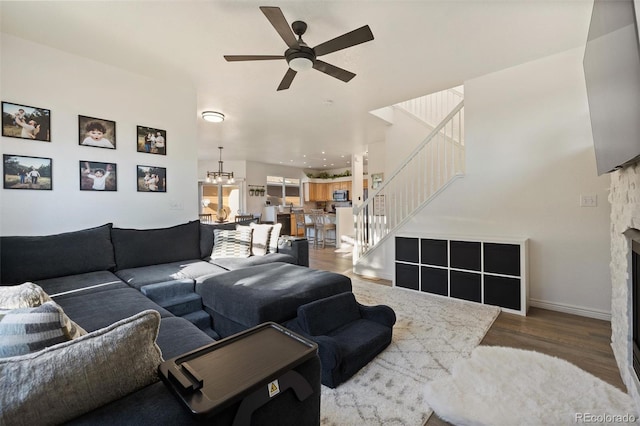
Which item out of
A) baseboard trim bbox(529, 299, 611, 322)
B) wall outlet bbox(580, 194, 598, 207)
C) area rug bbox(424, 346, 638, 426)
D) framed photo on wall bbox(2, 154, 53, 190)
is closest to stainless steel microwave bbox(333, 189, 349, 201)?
baseboard trim bbox(529, 299, 611, 322)

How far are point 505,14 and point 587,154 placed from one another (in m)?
1.64

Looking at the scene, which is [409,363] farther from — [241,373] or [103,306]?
[103,306]

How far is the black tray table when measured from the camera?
729 millimetres

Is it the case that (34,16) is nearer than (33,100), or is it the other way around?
(34,16)

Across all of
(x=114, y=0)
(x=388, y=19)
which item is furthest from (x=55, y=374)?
(x=388, y=19)

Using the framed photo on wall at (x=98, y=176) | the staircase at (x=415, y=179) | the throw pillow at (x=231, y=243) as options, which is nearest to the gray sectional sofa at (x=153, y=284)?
the throw pillow at (x=231, y=243)

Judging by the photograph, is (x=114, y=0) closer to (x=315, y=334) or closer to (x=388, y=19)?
(x=388, y=19)

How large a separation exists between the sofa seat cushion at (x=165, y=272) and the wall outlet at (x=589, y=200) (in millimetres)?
3726

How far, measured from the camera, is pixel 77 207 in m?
2.90

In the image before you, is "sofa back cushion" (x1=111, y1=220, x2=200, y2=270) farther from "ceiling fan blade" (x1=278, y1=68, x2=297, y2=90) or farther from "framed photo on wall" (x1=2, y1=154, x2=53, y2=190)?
"ceiling fan blade" (x1=278, y1=68, x2=297, y2=90)

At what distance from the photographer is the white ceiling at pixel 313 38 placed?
7.16ft

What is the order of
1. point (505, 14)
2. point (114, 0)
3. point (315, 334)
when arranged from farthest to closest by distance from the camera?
point (505, 14) < point (114, 0) < point (315, 334)

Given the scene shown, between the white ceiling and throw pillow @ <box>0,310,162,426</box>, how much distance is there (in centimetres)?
239

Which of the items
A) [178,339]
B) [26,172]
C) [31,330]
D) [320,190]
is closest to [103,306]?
[178,339]
